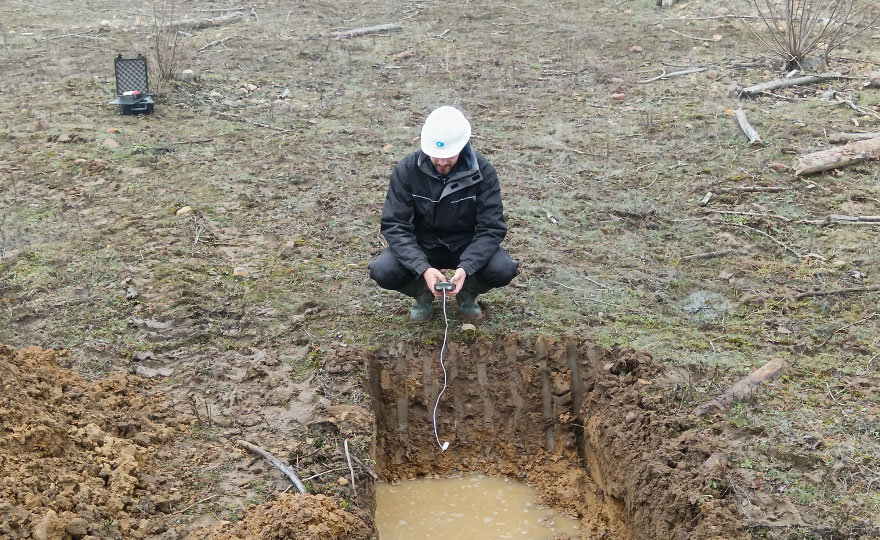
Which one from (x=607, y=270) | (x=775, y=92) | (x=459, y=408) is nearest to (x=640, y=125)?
(x=775, y=92)

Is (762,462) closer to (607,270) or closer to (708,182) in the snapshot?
(607,270)

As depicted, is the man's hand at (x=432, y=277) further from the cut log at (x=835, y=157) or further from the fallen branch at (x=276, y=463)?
the cut log at (x=835, y=157)

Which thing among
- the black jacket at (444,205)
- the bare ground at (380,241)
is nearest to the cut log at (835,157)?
the bare ground at (380,241)

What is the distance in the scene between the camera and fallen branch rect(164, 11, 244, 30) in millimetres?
11891

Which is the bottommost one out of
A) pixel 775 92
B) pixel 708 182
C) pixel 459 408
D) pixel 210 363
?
pixel 459 408

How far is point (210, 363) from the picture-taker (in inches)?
189

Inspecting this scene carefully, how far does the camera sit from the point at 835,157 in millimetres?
7117

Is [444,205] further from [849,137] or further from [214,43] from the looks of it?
[214,43]

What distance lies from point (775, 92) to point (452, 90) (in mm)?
3515

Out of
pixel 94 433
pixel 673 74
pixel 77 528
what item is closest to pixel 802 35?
pixel 673 74

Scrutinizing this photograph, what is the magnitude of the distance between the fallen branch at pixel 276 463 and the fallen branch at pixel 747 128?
18.4ft

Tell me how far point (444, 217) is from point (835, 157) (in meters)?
4.08

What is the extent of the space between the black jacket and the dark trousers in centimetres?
9

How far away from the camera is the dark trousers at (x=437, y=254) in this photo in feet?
16.3
